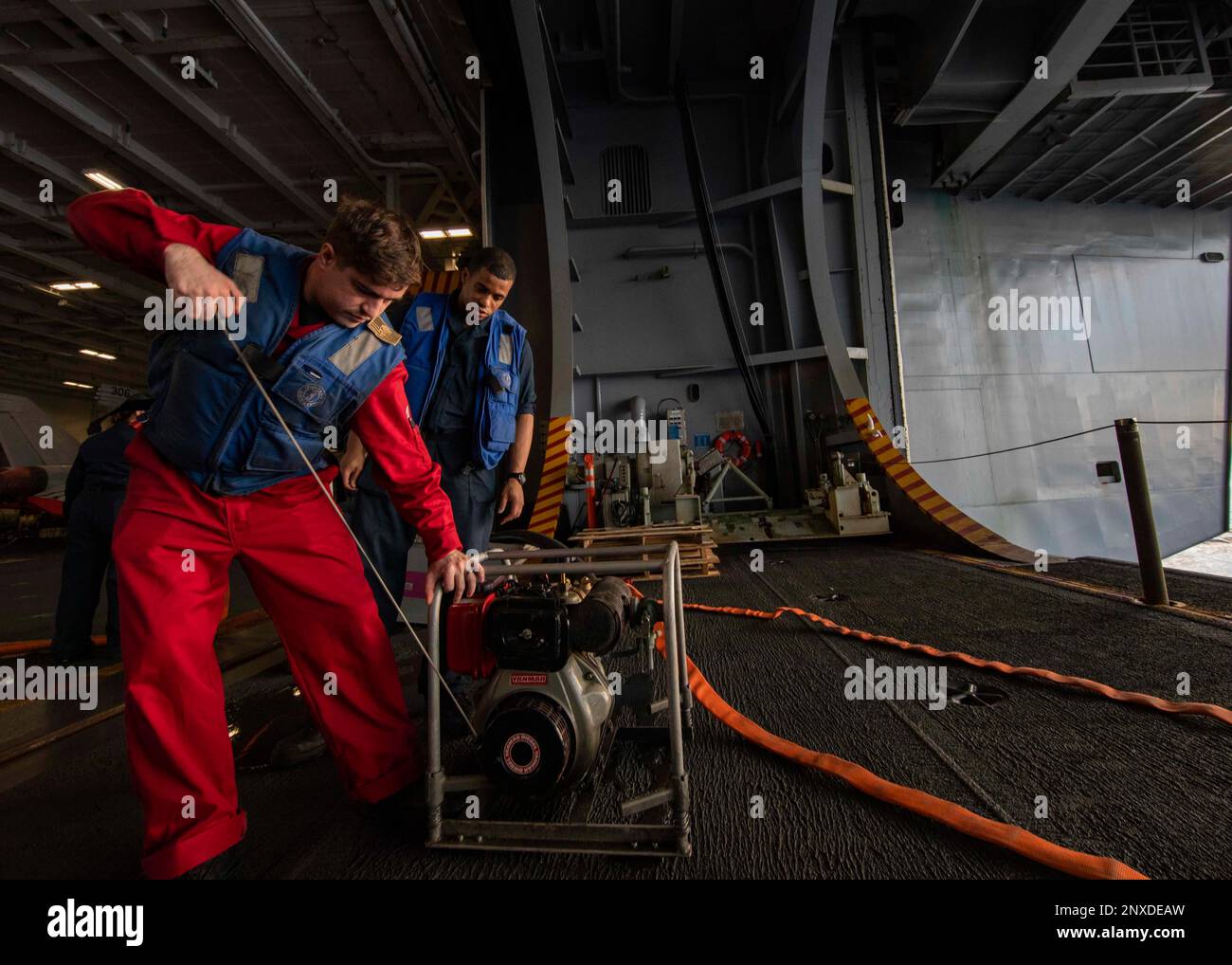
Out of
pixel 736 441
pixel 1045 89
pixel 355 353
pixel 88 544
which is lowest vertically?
pixel 88 544

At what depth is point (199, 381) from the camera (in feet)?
3.83

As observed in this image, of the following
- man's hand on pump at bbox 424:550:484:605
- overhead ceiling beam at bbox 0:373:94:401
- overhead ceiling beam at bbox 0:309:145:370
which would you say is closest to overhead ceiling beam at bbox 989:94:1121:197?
man's hand on pump at bbox 424:550:484:605

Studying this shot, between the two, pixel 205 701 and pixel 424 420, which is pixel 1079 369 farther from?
pixel 205 701

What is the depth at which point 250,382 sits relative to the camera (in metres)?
1.19

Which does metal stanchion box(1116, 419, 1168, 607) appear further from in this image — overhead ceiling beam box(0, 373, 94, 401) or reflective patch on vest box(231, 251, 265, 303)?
overhead ceiling beam box(0, 373, 94, 401)

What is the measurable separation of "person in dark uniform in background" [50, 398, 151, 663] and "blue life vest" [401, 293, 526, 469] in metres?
2.20

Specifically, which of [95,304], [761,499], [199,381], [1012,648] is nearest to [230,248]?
[199,381]

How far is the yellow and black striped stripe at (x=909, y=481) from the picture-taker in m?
4.53

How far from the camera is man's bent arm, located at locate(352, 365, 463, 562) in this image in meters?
1.42

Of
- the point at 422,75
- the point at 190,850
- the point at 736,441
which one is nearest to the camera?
the point at 190,850

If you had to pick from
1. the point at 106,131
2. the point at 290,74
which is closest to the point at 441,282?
the point at 290,74

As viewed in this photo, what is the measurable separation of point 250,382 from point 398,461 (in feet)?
1.27

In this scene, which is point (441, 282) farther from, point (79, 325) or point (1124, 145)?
point (79, 325)
